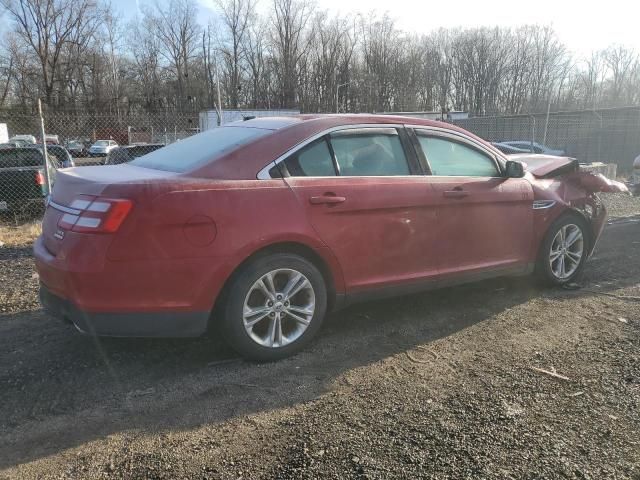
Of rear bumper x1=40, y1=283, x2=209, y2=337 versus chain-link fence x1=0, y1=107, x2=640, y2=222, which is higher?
chain-link fence x1=0, y1=107, x2=640, y2=222

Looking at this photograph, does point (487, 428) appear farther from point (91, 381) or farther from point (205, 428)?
point (91, 381)

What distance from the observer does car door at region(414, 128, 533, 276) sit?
169 inches

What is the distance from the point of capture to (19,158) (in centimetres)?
1197

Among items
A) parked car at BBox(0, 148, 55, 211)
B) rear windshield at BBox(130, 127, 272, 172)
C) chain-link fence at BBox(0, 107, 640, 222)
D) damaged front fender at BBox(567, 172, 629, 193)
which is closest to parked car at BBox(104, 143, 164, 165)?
chain-link fence at BBox(0, 107, 640, 222)

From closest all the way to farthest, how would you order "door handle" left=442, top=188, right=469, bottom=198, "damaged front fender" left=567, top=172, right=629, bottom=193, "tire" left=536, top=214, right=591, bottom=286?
"door handle" left=442, top=188, right=469, bottom=198 → "tire" left=536, top=214, right=591, bottom=286 → "damaged front fender" left=567, top=172, right=629, bottom=193

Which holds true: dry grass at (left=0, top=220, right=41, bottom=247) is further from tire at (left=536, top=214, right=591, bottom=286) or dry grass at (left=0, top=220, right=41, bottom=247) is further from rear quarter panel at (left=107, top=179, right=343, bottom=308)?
tire at (left=536, top=214, right=591, bottom=286)

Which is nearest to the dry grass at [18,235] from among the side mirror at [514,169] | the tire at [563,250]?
the side mirror at [514,169]

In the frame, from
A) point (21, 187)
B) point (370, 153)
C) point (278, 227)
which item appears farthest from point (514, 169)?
point (21, 187)

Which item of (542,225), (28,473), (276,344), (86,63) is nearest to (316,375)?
(276,344)

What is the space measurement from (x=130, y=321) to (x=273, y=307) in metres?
0.89

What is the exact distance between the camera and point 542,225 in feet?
16.1

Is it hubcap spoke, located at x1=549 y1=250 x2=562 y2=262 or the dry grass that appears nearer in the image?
hubcap spoke, located at x1=549 y1=250 x2=562 y2=262

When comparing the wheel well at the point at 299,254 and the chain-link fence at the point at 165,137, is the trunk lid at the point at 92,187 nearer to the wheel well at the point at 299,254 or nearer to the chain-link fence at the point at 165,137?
the wheel well at the point at 299,254

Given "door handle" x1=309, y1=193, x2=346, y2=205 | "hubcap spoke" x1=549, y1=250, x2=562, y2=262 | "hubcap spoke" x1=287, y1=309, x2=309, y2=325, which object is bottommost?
"hubcap spoke" x1=287, y1=309, x2=309, y2=325
